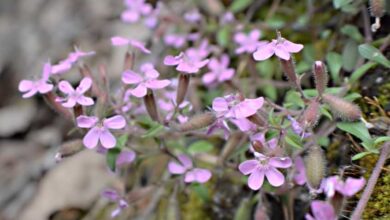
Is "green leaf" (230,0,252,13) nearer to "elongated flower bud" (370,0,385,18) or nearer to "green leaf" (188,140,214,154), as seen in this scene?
"green leaf" (188,140,214,154)

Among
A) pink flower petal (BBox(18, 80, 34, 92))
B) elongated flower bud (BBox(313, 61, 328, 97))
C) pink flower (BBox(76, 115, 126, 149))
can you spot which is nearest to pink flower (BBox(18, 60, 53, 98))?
pink flower petal (BBox(18, 80, 34, 92))

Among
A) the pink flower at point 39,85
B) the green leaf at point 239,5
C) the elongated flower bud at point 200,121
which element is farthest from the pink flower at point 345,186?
the green leaf at point 239,5

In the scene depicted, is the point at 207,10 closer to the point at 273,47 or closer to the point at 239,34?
the point at 239,34

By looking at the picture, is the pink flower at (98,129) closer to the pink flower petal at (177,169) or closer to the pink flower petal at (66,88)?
the pink flower petal at (66,88)

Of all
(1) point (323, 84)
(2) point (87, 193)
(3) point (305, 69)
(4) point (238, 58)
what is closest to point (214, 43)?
(4) point (238, 58)

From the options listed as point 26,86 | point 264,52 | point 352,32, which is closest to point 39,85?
point 26,86

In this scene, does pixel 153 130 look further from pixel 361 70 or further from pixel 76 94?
pixel 361 70

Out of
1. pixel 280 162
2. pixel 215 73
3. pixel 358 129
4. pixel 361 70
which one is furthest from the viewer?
pixel 215 73
